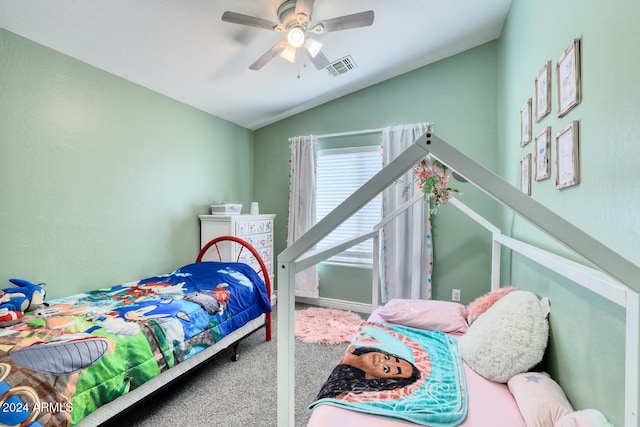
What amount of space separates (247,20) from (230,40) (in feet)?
1.92

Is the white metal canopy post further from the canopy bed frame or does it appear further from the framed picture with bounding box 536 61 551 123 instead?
the framed picture with bounding box 536 61 551 123

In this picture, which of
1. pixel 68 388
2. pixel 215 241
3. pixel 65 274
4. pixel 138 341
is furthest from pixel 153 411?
pixel 215 241

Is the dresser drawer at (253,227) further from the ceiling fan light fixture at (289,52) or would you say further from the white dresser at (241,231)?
the ceiling fan light fixture at (289,52)

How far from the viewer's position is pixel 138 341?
1.55 meters

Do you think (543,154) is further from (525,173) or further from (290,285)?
(290,285)

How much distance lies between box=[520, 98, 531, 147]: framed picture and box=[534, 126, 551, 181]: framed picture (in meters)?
0.23

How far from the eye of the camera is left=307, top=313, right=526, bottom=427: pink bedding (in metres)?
0.98

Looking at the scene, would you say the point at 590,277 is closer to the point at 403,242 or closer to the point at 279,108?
the point at 403,242

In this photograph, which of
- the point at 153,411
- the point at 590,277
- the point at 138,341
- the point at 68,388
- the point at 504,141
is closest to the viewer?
the point at 590,277

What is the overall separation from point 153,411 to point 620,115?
2.60 meters

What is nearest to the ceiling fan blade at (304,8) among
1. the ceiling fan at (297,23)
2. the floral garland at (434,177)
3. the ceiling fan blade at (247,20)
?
the ceiling fan at (297,23)

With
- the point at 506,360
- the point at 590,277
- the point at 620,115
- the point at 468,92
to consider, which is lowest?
the point at 506,360

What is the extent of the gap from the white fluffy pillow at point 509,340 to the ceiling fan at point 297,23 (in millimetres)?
1829

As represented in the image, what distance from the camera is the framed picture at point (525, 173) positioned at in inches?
72.2
